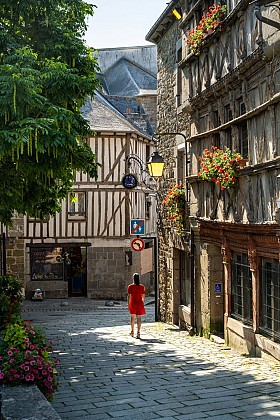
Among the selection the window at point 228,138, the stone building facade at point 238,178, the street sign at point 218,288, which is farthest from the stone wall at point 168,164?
the window at point 228,138

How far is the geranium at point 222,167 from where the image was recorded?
32.2ft

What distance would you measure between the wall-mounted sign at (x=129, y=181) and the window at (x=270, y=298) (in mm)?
8669

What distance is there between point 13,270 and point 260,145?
16.4 meters

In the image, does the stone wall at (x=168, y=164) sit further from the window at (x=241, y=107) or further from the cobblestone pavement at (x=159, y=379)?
the window at (x=241, y=107)

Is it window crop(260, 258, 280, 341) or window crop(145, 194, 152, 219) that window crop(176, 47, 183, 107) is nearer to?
window crop(260, 258, 280, 341)

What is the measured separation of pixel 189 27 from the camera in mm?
13422

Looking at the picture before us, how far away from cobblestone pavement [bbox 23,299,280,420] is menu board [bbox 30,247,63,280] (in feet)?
35.3

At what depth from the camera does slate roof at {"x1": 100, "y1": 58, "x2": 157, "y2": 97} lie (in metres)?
34.3

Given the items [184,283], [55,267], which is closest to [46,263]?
[55,267]

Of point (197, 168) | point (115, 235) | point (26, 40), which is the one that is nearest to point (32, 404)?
point (26, 40)

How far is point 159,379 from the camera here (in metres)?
7.86

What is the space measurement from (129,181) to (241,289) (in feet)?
25.4

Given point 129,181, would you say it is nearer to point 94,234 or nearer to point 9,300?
point 94,234

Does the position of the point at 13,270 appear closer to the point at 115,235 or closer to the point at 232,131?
the point at 115,235
